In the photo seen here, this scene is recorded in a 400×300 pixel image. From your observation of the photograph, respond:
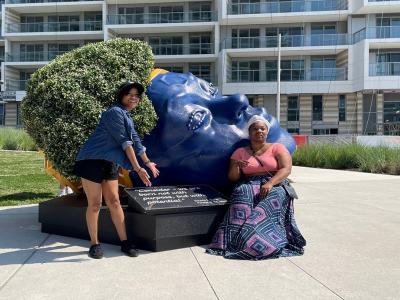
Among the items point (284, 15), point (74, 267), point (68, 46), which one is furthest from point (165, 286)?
point (68, 46)

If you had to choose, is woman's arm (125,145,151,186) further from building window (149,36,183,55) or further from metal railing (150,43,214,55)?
building window (149,36,183,55)

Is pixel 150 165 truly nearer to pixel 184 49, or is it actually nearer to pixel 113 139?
pixel 113 139

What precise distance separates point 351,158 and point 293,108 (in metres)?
19.9

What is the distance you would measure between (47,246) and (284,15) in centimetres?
3337

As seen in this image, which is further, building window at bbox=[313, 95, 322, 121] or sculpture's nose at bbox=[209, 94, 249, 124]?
building window at bbox=[313, 95, 322, 121]

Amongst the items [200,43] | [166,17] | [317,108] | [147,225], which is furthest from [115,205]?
[166,17]

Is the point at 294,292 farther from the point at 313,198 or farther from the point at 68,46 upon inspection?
the point at 68,46

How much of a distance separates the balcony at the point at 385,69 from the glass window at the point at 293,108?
6.04m

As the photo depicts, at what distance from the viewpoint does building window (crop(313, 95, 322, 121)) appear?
118 feet

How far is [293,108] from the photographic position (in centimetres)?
3634

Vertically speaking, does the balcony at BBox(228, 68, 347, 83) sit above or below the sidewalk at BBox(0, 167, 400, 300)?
above

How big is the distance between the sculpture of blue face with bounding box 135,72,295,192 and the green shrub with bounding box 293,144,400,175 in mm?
11331

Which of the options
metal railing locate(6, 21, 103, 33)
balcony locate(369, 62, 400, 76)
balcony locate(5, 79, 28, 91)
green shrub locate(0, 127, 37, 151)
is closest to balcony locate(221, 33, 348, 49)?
balcony locate(369, 62, 400, 76)

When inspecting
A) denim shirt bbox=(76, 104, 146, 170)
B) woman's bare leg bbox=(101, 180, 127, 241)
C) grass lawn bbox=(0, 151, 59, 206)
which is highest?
denim shirt bbox=(76, 104, 146, 170)
